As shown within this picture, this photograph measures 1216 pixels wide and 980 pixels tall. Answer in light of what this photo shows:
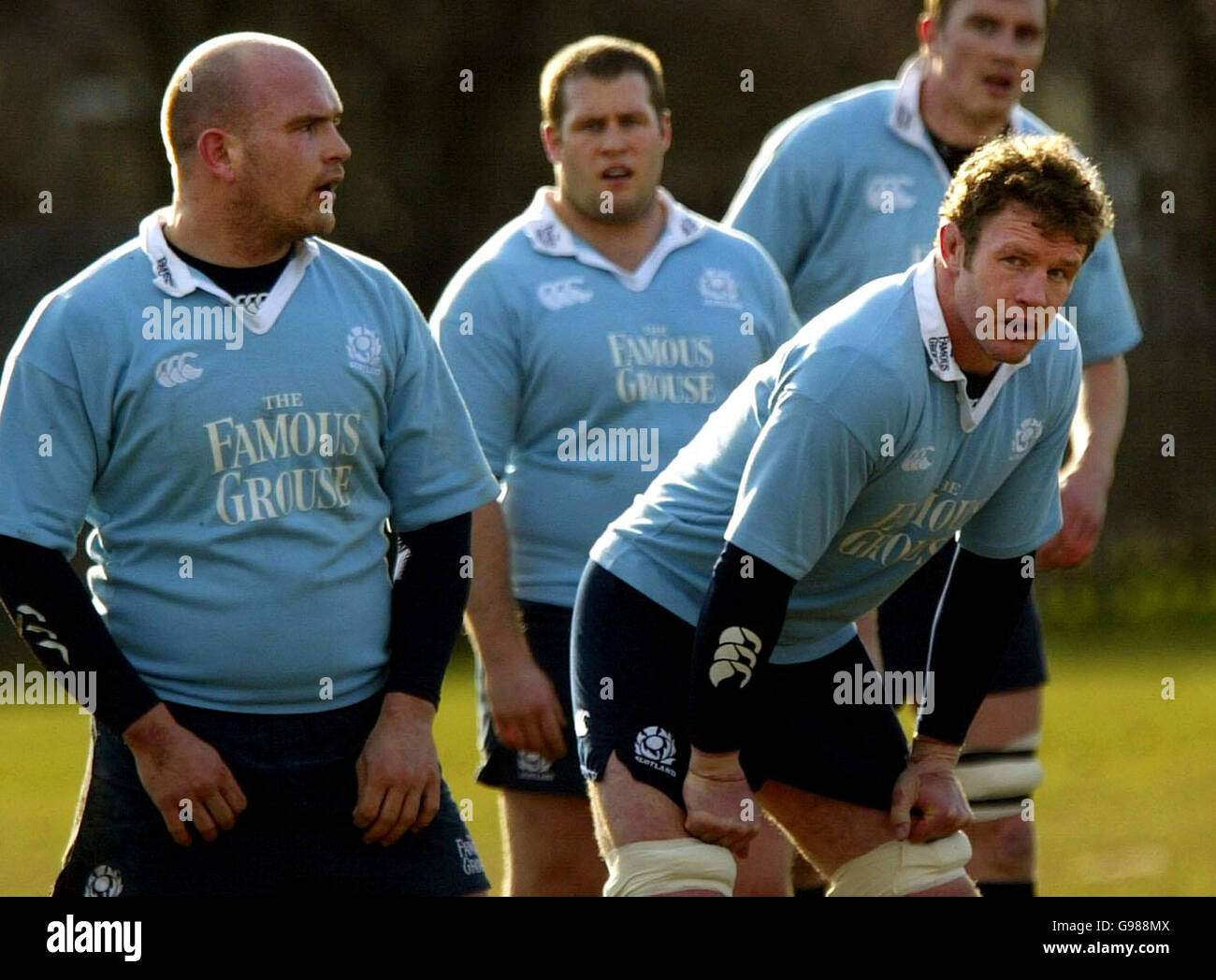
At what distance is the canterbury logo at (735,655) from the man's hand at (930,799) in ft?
1.87

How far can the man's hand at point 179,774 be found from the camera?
3908 mm

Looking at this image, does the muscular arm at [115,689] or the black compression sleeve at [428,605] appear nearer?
the muscular arm at [115,689]

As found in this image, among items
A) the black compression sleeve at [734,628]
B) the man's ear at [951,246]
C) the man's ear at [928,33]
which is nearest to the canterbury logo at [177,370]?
the black compression sleeve at [734,628]

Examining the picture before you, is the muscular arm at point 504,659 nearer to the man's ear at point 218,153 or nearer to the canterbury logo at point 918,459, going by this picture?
the man's ear at point 218,153

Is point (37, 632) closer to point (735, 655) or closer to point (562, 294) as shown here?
point (735, 655)

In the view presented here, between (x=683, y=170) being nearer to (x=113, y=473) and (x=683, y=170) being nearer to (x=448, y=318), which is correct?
(x=448, y=318)

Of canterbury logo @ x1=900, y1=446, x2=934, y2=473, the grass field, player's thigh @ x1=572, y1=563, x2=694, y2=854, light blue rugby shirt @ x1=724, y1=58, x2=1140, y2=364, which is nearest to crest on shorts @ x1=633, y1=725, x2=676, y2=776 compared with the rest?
player's thigh @ x1=572, y1=563, x2=694, y2=854

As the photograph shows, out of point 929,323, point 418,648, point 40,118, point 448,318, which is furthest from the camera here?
point 40,118

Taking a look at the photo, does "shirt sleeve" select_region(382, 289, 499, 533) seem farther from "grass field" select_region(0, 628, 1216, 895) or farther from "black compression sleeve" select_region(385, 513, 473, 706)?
"grass field" select_region(0, 628, 1216, 895)

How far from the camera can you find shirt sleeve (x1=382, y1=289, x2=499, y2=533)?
4199 mm

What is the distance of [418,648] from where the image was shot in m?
4.17

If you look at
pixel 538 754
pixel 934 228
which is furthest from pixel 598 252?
pixel 538 754

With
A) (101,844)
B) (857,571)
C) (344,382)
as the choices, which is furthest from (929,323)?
(101,844)
